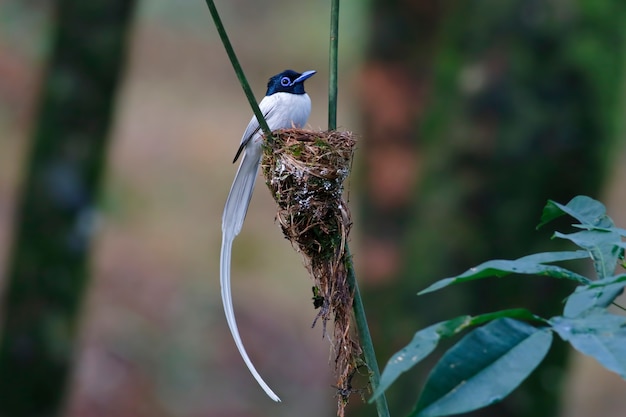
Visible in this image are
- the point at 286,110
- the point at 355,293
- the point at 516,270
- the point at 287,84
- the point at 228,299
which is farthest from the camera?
the point at 287,84

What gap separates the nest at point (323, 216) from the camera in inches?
86.4

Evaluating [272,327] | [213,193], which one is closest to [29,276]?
[272,327]

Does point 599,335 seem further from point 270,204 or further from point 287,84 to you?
point 270,204

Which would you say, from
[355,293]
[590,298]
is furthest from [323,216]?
[590,298]

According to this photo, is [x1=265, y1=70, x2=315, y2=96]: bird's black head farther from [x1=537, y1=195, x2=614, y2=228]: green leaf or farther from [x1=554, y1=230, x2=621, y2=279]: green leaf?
[x1=554, y1=230, x2=621, y2=279]: green leaf

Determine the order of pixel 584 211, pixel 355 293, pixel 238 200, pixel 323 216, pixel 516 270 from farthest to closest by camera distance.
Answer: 1. pixel 238 200
2. pixel 323 216
3. pixel 355 293
4. pixel 584 211
5. pixel 516 270

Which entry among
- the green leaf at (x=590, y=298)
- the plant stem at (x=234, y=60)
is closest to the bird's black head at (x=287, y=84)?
the plant stem at (x=234, y=60)

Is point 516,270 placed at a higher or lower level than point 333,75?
lower

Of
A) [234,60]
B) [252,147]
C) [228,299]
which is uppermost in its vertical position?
[234,60]

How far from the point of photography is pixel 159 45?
15.0 m

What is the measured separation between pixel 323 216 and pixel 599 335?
1.32m

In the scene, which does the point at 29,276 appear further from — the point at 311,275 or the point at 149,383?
the point at 149,383

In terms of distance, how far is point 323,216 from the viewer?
7.57 ft

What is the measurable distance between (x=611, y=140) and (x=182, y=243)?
9.13m
